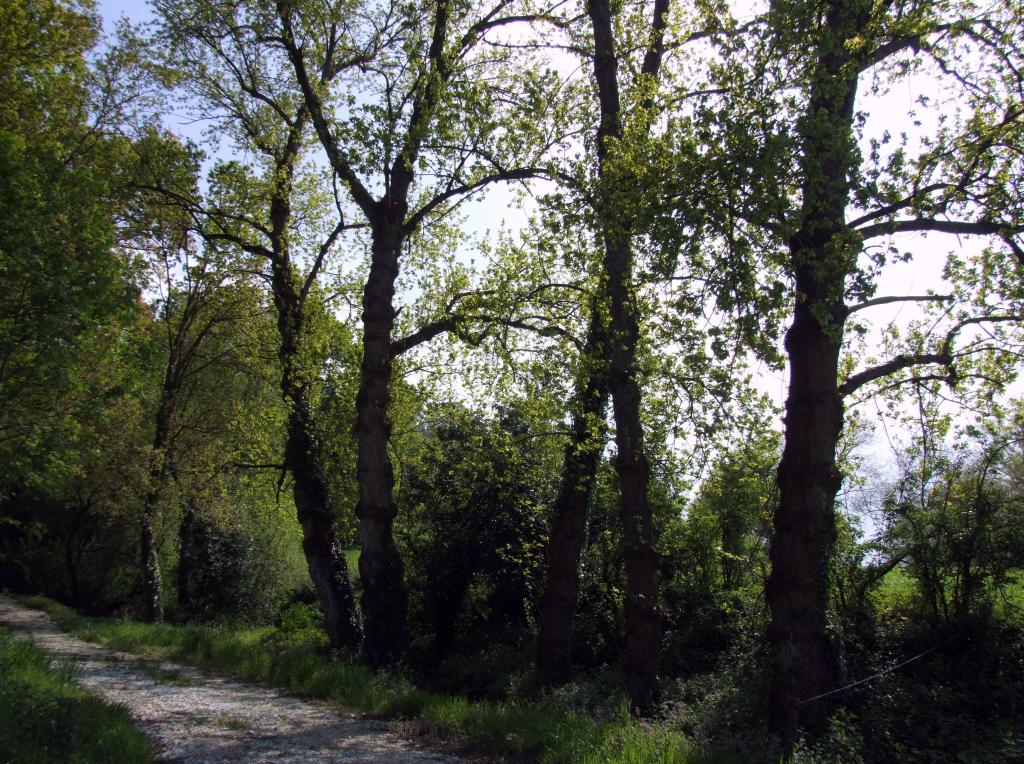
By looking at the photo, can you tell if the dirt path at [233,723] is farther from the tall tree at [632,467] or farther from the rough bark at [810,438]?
the tall tree at [632,467]

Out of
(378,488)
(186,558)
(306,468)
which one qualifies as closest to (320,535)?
(306,468)

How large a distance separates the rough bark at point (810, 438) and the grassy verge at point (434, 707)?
159cm

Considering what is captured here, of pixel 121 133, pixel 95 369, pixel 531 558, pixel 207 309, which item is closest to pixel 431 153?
pixel 95 369

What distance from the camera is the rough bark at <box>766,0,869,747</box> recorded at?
7965 mm

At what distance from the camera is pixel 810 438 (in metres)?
8.74

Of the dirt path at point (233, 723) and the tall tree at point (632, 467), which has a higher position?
the tall tree at point (632, 467)

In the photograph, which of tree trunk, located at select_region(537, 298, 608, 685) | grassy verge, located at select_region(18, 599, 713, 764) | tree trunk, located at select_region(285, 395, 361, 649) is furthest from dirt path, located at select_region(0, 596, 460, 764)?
tree trunk, located at select_region(537, 298, 608, 685)

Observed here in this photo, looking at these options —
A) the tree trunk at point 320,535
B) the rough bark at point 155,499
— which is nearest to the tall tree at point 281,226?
the tree trunk at point 320,535

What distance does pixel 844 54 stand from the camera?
8547mm

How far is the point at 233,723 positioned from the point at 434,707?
2376mm

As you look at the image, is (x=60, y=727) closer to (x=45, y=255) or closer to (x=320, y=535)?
(x=45, y=255)

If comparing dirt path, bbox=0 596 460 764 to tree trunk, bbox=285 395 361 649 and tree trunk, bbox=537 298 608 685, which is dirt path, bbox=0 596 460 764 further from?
tree trunk, bbox=537 298 608 685

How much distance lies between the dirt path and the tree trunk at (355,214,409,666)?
2.39 metres

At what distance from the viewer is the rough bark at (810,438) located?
7965 millimetres
